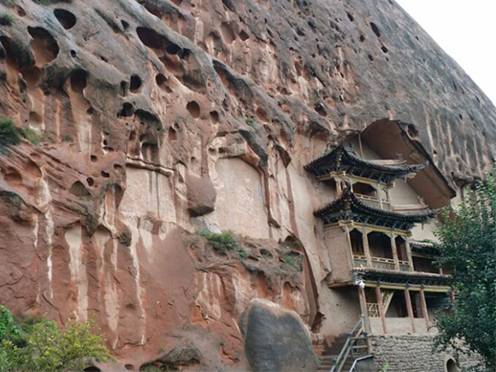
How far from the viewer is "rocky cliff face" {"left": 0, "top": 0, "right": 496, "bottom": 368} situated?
12594 mm

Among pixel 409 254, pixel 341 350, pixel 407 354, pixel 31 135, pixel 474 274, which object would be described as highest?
pixel 31 135

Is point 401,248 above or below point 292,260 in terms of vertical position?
above

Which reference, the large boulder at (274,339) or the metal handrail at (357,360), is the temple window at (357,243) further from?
the large boulder at (274,339)

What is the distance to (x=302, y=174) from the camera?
23891 millimetres

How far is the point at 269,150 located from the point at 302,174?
3.13m

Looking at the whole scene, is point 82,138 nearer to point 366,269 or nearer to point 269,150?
point 269,150

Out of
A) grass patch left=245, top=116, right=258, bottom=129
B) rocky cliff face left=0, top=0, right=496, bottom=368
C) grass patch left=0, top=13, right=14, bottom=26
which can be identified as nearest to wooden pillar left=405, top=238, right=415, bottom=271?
rocky cliff face left=0, top=0, right=496, bottom=368

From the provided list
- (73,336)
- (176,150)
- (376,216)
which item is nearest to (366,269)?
(376,216)

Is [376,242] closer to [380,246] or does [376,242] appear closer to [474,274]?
[380,246]

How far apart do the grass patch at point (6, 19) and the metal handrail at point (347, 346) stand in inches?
507

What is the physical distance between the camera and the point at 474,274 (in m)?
15.9

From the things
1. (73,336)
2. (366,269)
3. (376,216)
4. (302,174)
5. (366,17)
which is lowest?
(73,336)

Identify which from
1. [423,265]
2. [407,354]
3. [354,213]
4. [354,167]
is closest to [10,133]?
[354,213]

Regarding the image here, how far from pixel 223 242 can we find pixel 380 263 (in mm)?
9823
